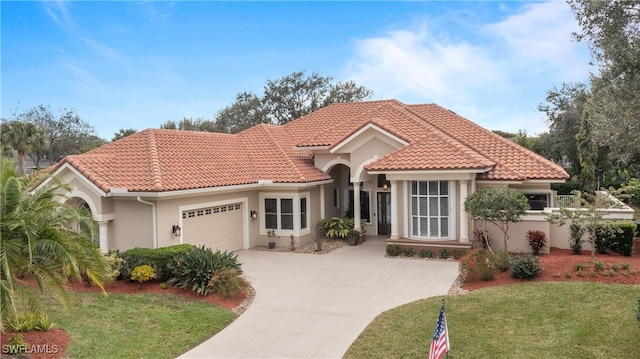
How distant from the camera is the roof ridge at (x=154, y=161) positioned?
1570 cm

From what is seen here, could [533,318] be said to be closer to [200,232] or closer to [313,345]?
[313,345]

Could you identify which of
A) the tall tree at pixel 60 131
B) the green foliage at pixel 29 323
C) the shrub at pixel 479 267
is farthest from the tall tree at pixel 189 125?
the green foliage at pixel 29 323

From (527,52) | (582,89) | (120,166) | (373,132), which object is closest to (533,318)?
(527,52)

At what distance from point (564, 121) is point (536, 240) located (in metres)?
32.8

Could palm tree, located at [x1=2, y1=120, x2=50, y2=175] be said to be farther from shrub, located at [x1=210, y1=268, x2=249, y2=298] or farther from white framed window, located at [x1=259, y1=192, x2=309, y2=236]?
shrub, located at [x1=210, y1=268, x2=249, y2=298]

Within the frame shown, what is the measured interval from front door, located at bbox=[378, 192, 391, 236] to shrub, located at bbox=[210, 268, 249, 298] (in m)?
11.3

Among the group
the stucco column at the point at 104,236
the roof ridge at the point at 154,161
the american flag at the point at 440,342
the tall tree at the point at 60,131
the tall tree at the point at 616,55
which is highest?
the tall tree at the point at 60,131

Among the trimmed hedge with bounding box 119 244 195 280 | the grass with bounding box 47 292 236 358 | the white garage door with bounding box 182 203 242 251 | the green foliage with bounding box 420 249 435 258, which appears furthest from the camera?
the green foliage with bounding box 420 249 435 258

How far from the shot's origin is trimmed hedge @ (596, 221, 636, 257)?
15711mm

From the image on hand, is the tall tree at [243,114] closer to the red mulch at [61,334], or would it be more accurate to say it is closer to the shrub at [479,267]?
the red mulch at [61,334]

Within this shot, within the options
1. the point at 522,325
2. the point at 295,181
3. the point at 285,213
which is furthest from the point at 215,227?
the point at 522,325

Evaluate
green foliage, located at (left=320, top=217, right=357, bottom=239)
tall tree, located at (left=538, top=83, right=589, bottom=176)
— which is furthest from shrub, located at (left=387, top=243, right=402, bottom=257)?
tall tree, located at (left=538, top=83, right=589, bottom=176)

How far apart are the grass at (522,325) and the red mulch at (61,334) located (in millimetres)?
4385

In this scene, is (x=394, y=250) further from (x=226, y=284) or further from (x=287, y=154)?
(x=226, y=284)
